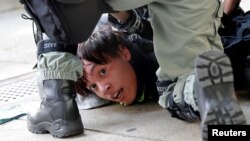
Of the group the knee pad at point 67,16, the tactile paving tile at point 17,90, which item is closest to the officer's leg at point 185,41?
the knee pad at point 67,16

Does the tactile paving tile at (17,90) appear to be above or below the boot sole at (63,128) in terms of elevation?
below

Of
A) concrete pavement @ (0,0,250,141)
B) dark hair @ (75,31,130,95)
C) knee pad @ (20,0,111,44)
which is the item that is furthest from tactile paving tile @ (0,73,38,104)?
knee pad @ (20,0,111,44)

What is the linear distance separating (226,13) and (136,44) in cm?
29

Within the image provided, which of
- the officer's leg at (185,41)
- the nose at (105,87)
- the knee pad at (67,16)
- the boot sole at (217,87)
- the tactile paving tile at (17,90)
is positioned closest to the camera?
the boot sole at (217,87)

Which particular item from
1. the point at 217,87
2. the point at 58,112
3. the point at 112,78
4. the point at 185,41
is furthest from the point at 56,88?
the point at 217,87

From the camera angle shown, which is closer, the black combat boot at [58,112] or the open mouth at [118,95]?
the black combat boot at [58,112]

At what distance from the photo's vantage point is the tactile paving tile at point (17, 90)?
1383mm

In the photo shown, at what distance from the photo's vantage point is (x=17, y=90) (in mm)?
1457

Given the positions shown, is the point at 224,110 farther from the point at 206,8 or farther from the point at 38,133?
the point at 38,133

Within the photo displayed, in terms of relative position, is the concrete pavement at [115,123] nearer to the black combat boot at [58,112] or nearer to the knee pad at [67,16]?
the black combat boot at [58,112]

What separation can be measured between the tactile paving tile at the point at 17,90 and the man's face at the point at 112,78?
34cm

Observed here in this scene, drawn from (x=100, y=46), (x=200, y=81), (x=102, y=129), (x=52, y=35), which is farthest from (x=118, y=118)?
(x=200, y=81)

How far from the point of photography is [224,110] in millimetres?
700

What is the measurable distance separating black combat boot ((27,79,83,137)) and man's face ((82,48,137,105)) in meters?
0.10
